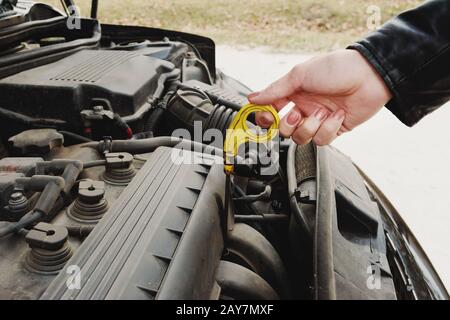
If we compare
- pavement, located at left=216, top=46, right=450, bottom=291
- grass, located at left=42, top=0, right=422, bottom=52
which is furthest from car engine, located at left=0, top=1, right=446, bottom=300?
grass, located at left=42, top=0, right=422, bottom=52

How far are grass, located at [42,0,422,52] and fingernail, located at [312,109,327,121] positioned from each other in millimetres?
6125

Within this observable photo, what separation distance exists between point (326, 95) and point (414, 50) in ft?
0.91

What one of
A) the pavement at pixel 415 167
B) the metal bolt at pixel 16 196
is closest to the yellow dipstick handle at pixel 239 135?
the metal bolt at pixel 16 196

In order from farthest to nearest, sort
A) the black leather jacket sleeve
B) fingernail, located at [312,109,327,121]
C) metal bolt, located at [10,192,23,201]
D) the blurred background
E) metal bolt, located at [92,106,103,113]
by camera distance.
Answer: the blurred background, metal bolt, located at [92,106,103,113], fingernail, located at [312,109,327,121], the black leather jacket sleeve, metal bolt, located at [10,192,23,201]

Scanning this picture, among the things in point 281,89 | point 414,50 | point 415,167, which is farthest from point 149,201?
point 415,167

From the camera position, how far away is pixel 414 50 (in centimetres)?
125

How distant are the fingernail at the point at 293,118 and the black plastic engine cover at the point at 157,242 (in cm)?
27

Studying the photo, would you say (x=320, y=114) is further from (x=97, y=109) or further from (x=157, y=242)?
Answer: (x=97, y=109)

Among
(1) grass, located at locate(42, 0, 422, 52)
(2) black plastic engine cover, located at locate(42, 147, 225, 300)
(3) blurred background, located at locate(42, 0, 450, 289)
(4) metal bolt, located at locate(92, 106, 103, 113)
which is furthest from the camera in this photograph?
(1) grass, located at locate(42, 0, 422, 52)

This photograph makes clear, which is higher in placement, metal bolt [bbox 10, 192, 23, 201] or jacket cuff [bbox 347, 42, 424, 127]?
jacket cuff [bbox 347, 42, 424, 127]

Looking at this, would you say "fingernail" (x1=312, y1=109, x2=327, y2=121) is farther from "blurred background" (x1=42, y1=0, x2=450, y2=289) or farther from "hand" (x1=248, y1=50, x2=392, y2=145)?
"blurred background" (x1=42, y1=0, x2=450, y2=289)

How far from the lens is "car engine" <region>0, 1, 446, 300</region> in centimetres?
95

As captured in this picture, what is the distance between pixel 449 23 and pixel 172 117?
1.09m

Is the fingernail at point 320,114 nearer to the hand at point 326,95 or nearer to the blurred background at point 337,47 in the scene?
the hand at point 326,95
